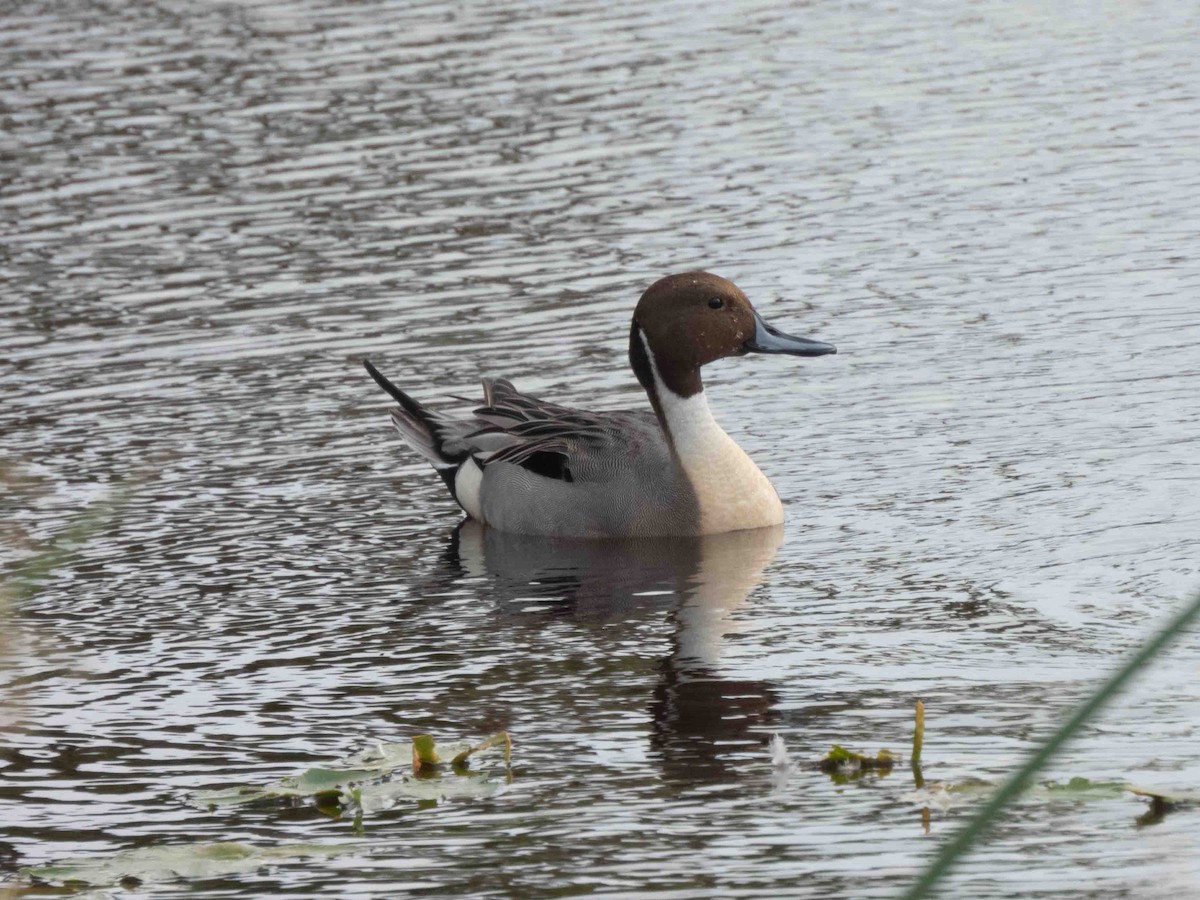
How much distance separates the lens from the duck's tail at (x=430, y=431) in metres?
10.6

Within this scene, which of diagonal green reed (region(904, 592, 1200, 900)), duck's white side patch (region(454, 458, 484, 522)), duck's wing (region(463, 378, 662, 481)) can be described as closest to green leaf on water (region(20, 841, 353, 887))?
diagonal green reed (region(904, 592, 1200, 900))

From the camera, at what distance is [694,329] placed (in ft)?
33.8

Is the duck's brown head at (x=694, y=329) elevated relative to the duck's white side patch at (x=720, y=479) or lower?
elevated

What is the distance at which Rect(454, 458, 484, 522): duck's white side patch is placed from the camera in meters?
10.5

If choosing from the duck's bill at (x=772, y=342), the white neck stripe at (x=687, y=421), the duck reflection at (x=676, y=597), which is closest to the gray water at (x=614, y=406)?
the duck reflection at (x=676, y=597)

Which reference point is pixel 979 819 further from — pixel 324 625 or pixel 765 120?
pixel 765 120

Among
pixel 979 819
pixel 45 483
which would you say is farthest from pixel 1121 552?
pixel 979 819

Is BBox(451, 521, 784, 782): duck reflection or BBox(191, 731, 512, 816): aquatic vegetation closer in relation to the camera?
BBox(191, 731, 512, 816): aquatic vegetation

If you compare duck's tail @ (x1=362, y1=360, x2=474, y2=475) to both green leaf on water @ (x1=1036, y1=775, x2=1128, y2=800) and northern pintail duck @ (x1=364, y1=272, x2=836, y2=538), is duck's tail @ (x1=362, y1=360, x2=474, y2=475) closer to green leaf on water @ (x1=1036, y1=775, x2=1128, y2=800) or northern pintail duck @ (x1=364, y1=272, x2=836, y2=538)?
northern pintail duck @ (x1=364, y1=272, x2=836, y2=538)

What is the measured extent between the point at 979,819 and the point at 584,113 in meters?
17.7

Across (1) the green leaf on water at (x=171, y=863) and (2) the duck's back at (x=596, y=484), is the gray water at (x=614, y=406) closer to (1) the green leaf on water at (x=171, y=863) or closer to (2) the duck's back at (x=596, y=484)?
(1) the green leaf on water at (x=171, y=863)

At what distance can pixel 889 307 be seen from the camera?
43.2 feet

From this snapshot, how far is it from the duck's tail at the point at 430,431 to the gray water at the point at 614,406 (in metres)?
0.39

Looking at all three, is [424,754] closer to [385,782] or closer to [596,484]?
[385,782]
